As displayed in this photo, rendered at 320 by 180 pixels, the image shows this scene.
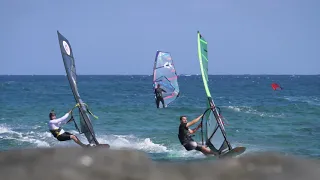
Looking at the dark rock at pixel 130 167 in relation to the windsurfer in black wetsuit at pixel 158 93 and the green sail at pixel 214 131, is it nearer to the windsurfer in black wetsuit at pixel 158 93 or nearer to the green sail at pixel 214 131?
the green sail at pixel 214 131

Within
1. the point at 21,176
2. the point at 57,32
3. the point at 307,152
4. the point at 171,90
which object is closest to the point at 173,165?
the point at 21,176

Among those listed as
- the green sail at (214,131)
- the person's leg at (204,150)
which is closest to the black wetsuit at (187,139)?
the person's leg at (204,150)

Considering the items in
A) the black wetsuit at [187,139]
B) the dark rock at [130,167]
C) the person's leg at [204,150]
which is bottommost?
the person's leg at [204,150]

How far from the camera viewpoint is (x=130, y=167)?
80.0 inches

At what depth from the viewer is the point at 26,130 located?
2250 centimetres

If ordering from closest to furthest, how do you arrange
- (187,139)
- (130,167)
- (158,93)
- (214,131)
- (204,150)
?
(130,167) < (187,139) < (204,150) < (214,131) < (158,93)

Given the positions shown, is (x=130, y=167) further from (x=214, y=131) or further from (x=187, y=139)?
(x=214, y=131)

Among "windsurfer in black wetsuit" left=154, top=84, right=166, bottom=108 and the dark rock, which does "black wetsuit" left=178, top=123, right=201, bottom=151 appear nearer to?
"windsurfer in black wetsuit" left=154, top=84, right=166, bottom=108

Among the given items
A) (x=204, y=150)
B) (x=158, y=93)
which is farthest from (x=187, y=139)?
(x=158, y=93)

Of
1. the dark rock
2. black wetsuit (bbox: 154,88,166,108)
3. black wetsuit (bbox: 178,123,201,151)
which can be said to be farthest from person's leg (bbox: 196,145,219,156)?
the dark rock

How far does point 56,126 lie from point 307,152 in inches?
341

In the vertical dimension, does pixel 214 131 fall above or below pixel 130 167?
below

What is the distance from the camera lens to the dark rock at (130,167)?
1923 mm

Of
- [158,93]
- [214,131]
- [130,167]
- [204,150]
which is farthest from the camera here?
[158,93]
